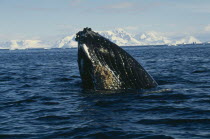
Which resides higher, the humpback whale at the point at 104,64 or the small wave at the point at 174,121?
the humpback whale at the point at 104,64

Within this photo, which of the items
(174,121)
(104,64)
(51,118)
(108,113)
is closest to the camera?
(174,121)

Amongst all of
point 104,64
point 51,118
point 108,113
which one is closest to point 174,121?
point 108,113

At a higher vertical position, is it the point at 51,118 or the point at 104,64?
the point at 104,64

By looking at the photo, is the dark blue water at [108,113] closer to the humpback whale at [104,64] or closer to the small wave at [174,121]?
the small wave at [174,121]

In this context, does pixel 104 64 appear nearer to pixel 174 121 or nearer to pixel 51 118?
pixel 51 118

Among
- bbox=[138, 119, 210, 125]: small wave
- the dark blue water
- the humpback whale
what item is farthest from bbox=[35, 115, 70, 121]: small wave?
the humpback whale

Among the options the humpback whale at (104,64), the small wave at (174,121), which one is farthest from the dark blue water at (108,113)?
the humpback whale at (104,64)

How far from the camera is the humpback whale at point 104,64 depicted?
10.6 m

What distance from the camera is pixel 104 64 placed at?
10758 millimetres

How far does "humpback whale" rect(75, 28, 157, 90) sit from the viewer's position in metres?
10.6

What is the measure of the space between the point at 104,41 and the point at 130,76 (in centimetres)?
139

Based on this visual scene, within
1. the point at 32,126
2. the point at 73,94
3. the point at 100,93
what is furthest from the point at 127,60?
the point at 32,126

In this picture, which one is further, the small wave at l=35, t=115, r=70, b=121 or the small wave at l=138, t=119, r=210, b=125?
the small wave at l=35, t=115, r=70, b=121

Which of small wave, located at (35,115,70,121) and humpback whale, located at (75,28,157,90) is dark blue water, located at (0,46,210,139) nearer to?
small wave, located at (35,115,70,121)
